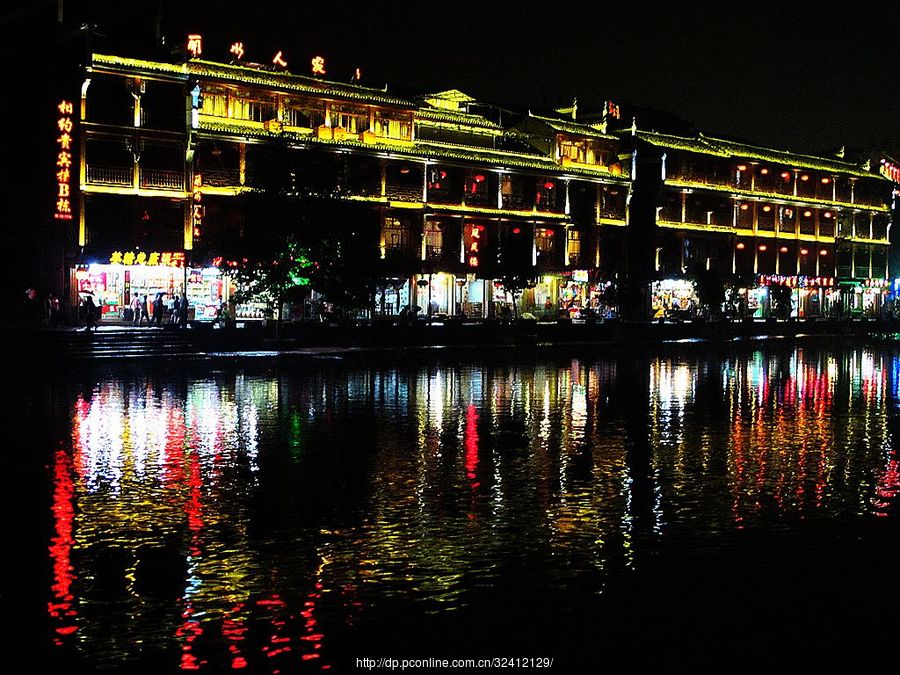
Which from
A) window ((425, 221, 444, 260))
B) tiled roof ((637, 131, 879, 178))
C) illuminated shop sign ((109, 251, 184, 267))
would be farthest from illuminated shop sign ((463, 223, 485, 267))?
illuminated shop sign ((109, 251, 184, 267))

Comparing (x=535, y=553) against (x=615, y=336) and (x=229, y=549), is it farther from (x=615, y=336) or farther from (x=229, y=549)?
(x=615, y=336)

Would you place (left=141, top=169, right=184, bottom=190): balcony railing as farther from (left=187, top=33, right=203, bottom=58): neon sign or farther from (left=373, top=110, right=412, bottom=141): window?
(left=373, top=110, right=412, bottom=141): window

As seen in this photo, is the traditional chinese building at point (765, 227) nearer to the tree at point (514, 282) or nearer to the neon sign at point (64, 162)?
the tree at point (514, 282)

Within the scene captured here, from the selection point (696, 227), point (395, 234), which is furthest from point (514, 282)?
point (696, 227)

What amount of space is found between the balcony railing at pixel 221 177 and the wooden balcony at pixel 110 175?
175 inches

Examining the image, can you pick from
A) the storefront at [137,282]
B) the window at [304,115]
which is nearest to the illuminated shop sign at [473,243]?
the window at [304,115]

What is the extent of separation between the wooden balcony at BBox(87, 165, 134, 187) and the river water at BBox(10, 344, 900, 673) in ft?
99.1

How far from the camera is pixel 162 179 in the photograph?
2137 inches

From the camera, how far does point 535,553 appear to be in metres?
10.7

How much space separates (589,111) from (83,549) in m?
80.3

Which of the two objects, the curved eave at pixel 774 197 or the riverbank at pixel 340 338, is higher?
the curved eave at pixel 774 197

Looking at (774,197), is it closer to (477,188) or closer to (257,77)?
(477,188)

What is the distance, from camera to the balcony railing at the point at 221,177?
56.8 meters

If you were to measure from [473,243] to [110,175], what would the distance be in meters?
24.8
